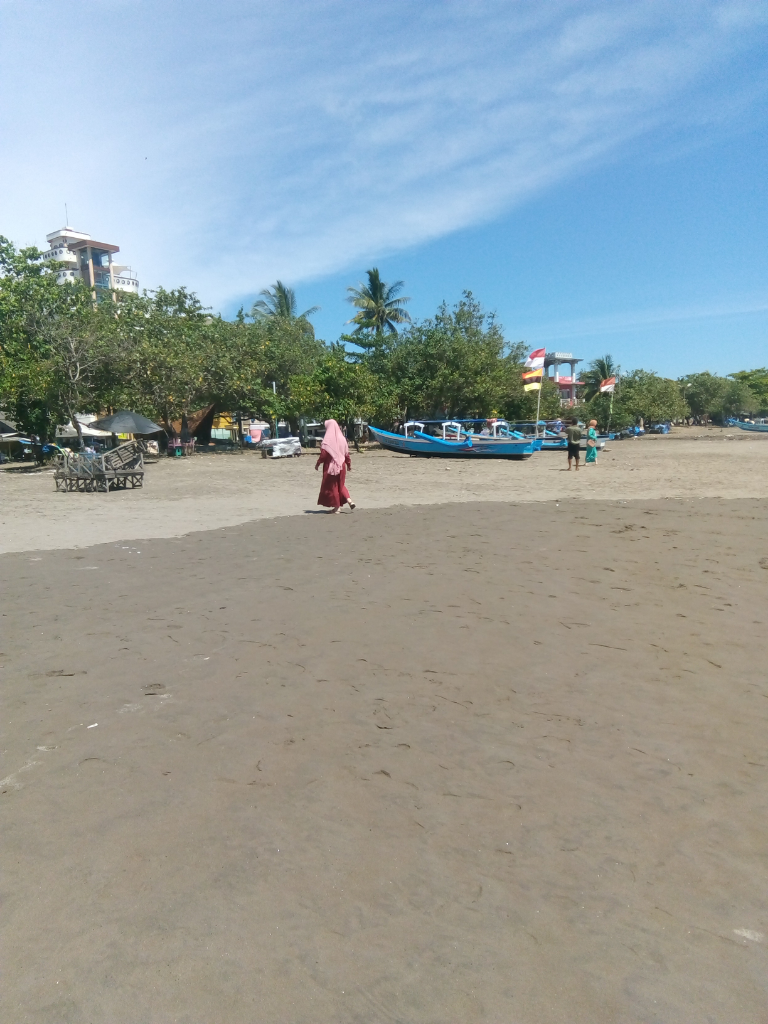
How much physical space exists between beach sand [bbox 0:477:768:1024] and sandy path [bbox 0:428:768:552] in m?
4.67

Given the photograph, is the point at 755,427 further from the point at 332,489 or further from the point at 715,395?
the point at 332,489

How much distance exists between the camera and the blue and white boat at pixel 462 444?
99.6 feet

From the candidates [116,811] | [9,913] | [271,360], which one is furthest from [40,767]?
[271,360]

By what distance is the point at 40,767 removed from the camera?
3471mm

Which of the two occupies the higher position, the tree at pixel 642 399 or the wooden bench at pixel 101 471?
the tree at pixel 642 399

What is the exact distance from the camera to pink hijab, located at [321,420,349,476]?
39.8ft

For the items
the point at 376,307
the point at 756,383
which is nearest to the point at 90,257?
the point at 376,307

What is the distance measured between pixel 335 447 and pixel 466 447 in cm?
2048

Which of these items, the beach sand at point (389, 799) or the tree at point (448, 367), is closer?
the beach sand at point (389, 799)

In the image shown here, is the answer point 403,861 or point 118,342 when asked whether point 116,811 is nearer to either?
point 403,861

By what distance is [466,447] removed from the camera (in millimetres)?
32094

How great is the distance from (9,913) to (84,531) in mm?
9175

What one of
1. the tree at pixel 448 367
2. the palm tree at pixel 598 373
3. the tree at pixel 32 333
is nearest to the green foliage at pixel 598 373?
the palm tree at pixel 598 373

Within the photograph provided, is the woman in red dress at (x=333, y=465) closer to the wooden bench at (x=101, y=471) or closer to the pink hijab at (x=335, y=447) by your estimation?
the pink hijab at (x=335, y=447)
